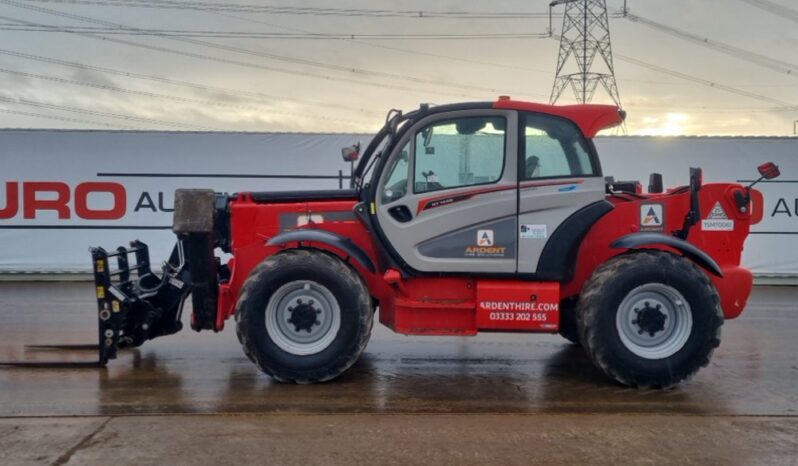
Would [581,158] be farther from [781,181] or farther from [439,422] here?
[781,181]

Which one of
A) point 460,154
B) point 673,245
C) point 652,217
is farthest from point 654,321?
point 460,154

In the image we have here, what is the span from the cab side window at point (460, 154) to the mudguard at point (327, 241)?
30.3 inches

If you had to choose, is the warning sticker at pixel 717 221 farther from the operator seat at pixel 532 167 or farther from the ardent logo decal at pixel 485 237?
the ardent logo decal at pixel 485 237

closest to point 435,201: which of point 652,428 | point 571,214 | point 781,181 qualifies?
point 571,214

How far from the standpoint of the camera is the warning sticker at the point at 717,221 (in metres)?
7.02

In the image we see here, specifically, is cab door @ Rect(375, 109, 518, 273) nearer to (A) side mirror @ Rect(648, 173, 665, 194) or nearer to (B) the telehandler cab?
(B) the telehandler cab

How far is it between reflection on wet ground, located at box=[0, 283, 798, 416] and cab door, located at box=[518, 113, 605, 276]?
47.4 inches

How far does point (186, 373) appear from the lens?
6.97m

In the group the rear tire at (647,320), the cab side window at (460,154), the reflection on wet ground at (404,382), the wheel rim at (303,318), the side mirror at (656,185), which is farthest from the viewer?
the side mirror at (656,185)

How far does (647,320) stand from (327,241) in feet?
9.49

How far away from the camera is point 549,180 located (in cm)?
667

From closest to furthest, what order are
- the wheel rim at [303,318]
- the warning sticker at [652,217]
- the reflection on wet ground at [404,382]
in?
1. the reflection on wet ground at [404,382]
2. the wheel rim at [303,318]
3. the warning sticker at [652,217]

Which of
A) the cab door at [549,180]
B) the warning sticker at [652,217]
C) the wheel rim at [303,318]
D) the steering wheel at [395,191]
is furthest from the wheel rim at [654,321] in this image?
the wheel rim at [303,318]

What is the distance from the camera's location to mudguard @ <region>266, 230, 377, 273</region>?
6.63 m
